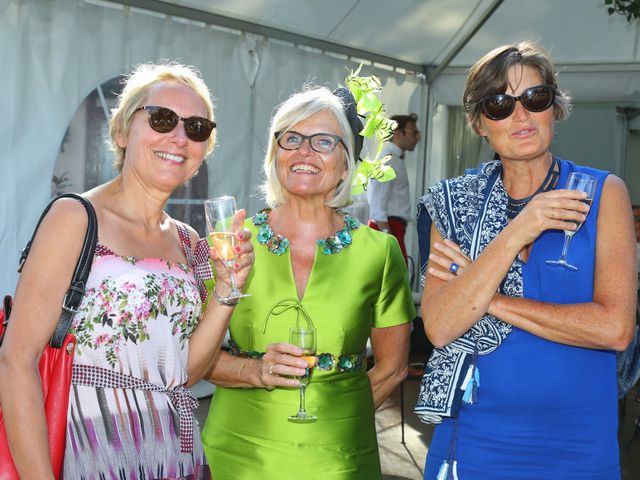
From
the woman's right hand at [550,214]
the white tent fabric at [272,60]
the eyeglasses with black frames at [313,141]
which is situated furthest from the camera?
the white tent fabric at [272,60]

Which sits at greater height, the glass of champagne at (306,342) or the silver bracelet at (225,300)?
the silver bracelet at (225,300)

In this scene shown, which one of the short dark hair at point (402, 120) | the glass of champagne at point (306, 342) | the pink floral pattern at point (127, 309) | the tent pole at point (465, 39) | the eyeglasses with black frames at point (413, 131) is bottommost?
the glass of champagne at point (306, 342)

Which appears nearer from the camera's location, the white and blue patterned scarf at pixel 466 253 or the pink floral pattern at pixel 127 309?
the pink floral pattern at pixel 127 309

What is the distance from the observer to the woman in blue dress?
247 centimetres

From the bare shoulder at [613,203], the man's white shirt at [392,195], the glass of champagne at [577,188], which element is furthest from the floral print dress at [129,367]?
the man's white shirt at [392,195]

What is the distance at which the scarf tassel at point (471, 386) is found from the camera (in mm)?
2543

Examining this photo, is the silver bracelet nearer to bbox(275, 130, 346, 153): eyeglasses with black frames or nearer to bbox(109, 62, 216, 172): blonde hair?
bbox(109, 62, 216, 172): blonde hair

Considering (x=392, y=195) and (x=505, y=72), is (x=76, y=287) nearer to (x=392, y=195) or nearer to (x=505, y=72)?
(x=505, y=72)

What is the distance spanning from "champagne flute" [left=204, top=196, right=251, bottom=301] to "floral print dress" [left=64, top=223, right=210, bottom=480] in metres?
0.16

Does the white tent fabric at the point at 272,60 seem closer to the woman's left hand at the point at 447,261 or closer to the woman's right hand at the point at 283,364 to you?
the woman's right hand at the point at 283,364

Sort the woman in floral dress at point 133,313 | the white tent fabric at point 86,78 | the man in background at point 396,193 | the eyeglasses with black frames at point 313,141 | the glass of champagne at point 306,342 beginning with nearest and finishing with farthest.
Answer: the woman in floral dress at point 133,313 → the glass of champagne at point 306,342 → the eyeglasses with black frames at point 313,141 → the white tent fabric at point 86,78 → the man in background at point 396,193

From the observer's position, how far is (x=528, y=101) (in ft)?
8.42

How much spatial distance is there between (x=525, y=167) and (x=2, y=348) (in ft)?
5.33

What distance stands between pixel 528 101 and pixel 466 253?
0.50m
